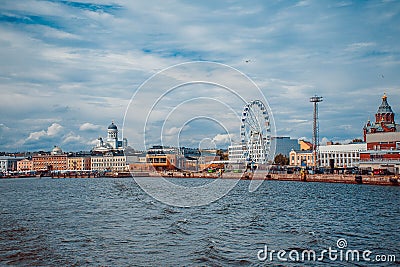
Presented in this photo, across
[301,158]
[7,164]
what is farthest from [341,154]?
[7,164]

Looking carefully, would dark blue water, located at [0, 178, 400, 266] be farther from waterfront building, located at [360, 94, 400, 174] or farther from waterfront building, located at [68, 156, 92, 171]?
waterfront building, located at [68, 156, 92, 171]

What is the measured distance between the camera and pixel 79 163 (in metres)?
128

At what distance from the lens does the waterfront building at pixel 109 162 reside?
119875mm

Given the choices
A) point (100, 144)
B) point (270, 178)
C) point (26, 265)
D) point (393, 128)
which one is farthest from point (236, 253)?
point (100, 144)

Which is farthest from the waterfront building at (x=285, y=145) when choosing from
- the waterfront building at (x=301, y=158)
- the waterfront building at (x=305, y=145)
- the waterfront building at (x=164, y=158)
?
the waterfront building at (x=164, y=158)

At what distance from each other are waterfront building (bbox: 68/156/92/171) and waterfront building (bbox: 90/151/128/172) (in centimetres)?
156

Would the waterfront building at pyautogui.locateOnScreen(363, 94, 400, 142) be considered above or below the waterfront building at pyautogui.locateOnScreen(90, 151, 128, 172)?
above

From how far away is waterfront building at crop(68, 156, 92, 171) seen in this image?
12756 centimetres

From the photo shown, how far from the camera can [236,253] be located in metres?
14.6

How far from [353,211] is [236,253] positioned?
550 inches

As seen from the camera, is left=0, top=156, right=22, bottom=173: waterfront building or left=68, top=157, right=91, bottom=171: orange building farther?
left=0, top=156, right=22, bottom=173: waterfront building

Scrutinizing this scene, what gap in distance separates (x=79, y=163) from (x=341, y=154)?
72.9 m

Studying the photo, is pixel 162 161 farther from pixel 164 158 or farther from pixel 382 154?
pixel 382 154

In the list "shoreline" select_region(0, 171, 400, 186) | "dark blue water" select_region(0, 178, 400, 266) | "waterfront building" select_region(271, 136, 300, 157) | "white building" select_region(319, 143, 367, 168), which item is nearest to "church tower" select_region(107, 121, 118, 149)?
"shoreline" select_region(0, 171, 400, 186)
